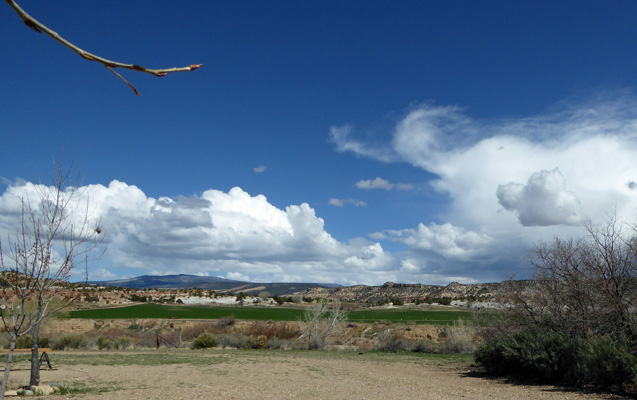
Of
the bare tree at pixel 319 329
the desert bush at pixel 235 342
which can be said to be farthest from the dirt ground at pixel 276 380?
the desert bush at pixel 235 342

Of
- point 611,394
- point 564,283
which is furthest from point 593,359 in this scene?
point 564,283

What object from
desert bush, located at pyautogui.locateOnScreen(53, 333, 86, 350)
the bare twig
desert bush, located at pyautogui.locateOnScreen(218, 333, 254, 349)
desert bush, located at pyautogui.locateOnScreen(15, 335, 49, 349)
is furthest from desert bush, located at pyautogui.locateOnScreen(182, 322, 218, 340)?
the bare twig

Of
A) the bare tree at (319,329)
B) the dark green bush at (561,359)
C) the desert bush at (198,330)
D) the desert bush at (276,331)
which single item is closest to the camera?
the dark green bush at (561,359)

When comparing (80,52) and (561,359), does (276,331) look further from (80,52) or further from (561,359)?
(80,52)

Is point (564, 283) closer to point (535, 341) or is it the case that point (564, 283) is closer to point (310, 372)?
point (535, 341)

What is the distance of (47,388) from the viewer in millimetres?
14148

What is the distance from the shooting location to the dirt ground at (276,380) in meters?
14.2

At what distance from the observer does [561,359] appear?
52.2 feet

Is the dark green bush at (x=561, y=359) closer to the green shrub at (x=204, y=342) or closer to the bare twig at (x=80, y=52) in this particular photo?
the bare twig at (x=80, y=52)

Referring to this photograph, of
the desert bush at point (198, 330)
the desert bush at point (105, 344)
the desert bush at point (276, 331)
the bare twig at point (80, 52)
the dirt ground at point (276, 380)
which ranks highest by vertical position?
the bare twig at point (80, 52)

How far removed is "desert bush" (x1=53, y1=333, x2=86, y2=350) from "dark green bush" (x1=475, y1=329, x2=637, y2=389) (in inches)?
1105

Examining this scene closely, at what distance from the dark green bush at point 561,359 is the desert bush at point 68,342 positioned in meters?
28.1

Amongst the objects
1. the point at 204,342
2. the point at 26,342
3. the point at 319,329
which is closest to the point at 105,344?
the point at 26,342

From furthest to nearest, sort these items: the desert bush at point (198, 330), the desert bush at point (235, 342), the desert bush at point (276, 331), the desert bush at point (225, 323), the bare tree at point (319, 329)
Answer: the desert bush at point (225, 323)
the desert bush at point (198, 330)
the desert bush at point (276, 331)
the desert bush at point (235, 342)
the bare tree at point (319, 329)
